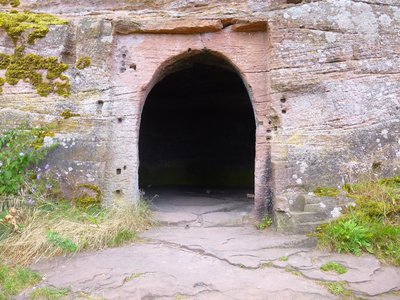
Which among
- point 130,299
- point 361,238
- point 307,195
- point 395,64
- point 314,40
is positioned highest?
point 314,40

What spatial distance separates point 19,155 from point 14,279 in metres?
1.56

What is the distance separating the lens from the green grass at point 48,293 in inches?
A: 105

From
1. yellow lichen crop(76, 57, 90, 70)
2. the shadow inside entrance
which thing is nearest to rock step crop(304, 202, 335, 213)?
the shadow inside entrance

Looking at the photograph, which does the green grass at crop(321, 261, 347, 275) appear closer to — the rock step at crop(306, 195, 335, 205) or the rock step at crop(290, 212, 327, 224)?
the rock step at crop(290, 212, 327, 224)

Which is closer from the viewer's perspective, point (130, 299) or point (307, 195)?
point (130, 299)

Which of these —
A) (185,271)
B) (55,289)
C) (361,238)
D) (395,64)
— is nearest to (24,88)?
(55,289)

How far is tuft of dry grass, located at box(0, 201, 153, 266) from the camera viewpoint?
3376 millimetres

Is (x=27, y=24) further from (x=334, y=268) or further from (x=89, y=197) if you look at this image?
(x=334, y=268)

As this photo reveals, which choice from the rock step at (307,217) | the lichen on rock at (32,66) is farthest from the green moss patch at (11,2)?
the rock step at (307,217)

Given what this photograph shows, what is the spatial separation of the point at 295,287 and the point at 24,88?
3.82 m

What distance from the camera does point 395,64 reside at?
423 centimetres

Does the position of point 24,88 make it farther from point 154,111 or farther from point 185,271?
point 154,111

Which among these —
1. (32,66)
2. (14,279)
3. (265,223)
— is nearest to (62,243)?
(14,279)

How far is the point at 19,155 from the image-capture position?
4027 millimetres
